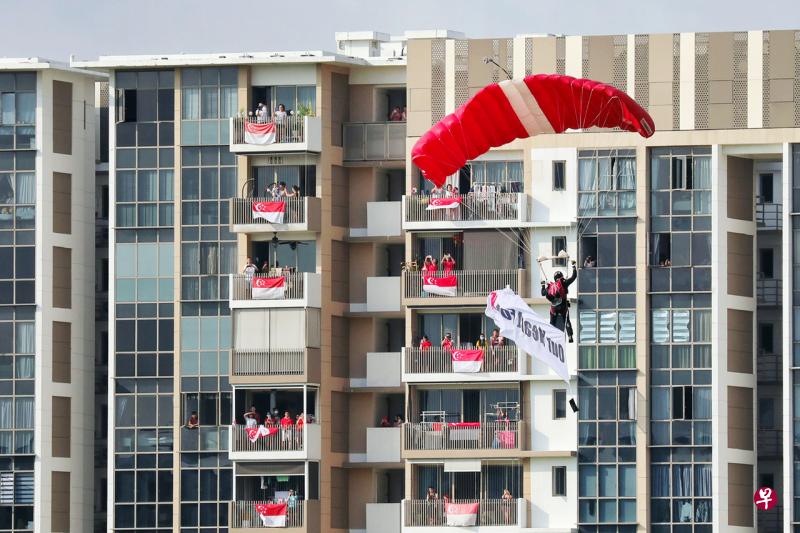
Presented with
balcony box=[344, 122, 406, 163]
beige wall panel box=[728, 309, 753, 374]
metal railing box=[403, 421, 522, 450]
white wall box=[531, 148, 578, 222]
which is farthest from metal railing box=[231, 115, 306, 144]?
beige wall panel box=[728, 309, 753, 374]

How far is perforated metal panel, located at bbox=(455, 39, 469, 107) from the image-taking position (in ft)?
305

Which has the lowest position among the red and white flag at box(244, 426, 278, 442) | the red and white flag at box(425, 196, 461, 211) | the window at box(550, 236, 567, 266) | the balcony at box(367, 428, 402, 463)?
the balcony at box(367, 428, 402, 463)

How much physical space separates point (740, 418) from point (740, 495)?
8.51 ft

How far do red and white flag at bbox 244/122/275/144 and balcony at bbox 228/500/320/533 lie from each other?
12.6 metres

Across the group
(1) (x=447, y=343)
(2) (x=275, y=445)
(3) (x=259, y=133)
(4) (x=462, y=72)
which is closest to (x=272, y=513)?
(2) (x=275, y=445)

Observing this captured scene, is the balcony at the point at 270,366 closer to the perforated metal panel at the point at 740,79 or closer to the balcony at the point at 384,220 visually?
the balcony at the point at 384,220

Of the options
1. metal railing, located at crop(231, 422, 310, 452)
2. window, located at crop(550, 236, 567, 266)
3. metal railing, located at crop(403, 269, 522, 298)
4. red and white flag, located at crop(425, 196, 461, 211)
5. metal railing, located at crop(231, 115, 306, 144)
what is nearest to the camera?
window, located at crop(550, 236, 567, 266)

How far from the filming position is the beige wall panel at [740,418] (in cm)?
9025

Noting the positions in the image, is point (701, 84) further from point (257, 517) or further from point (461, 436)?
point (257, 517)

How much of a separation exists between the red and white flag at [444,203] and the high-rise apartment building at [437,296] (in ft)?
1.13

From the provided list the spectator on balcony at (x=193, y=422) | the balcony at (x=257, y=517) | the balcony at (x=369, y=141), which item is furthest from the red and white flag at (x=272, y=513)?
the balcony at (x=369, y=141)

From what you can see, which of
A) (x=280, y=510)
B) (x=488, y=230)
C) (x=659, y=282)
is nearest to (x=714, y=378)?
(x=659, y=282)

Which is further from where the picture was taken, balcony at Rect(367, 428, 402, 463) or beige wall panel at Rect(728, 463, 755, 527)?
balcony at Rect(367, 428, 402, 463)

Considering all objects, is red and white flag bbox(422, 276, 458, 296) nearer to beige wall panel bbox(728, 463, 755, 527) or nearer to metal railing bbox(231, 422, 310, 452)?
metal railing bbox(231, 422, 310, 452)
